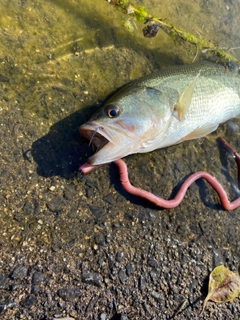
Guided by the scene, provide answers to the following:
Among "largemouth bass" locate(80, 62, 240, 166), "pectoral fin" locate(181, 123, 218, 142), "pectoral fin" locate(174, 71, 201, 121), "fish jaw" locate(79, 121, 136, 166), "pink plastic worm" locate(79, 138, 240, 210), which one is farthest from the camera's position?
"pectoral fin" locate(181, 123, 218, 142)

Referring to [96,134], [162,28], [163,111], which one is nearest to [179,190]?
[163,111]

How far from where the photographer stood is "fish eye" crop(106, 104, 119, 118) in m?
3.62

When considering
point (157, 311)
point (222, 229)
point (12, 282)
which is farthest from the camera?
point (222, 229)

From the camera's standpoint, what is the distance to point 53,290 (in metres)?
3.18

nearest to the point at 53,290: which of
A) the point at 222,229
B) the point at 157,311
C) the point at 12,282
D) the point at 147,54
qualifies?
the point at 12,282

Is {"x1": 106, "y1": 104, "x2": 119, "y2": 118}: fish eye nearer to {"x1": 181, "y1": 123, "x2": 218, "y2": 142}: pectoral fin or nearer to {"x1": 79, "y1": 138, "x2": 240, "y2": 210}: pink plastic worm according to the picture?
{"x1": 79, "y1": 138, "x2": 240, "y2": 210}: pink plastic worm

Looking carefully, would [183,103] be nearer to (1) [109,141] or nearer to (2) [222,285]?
(1) [109,141]

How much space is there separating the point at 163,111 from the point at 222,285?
82.5 inches

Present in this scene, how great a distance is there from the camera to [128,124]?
3.67 metres

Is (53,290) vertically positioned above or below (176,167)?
below

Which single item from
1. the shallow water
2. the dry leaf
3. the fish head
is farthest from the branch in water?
the dry leaf

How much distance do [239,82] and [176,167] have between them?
5.37 ft

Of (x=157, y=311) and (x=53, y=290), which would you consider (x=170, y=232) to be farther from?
(x=53, y=290)

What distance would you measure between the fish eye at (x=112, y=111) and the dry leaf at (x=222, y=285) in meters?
2.11
